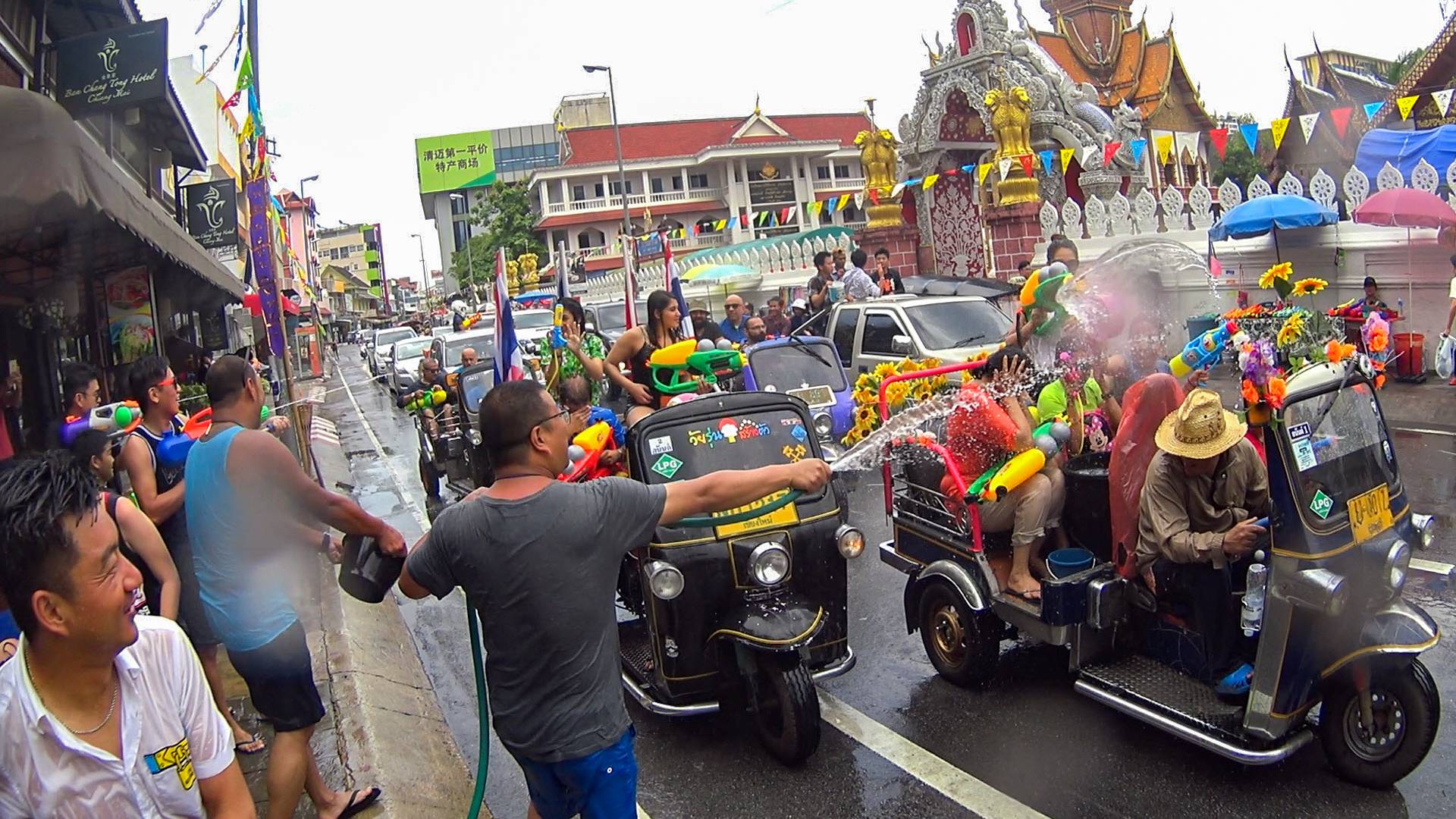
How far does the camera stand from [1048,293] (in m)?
5.95

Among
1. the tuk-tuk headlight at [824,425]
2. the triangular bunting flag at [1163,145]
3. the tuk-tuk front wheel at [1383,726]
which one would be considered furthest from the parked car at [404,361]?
the tuk-tuk front wheel at [1383,726]

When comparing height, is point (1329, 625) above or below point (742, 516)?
below

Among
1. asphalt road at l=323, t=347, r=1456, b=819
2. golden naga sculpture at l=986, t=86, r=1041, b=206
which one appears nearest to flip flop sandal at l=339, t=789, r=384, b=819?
asphalt road at l=323, t=347, r=1456, b=819

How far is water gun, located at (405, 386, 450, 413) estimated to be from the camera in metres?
12.2

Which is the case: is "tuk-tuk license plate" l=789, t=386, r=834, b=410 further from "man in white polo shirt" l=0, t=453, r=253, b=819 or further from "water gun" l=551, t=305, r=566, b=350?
"man in white polo shirt" l=0, t=453, r=253, b=819

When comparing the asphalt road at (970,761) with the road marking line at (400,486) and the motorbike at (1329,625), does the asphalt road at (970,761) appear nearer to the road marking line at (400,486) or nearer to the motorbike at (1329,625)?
the motorbike at (1329,625)

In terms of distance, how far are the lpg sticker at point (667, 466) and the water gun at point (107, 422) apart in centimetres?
255

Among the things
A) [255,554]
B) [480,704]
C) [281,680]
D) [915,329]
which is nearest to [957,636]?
[480,704]

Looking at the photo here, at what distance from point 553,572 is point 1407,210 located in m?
12.7

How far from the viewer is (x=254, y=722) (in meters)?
5.57

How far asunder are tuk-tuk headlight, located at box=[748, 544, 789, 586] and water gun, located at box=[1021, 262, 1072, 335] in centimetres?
226

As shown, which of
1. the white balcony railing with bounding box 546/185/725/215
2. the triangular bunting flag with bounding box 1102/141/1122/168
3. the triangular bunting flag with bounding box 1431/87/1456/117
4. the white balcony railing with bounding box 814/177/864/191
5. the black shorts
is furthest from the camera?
the white balcony railing with bounding box 814/177/864/191

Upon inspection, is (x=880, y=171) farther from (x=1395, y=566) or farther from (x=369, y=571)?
(x=369, y=571)

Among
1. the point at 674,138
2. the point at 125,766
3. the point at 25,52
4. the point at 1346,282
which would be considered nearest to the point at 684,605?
the point at 125,766
